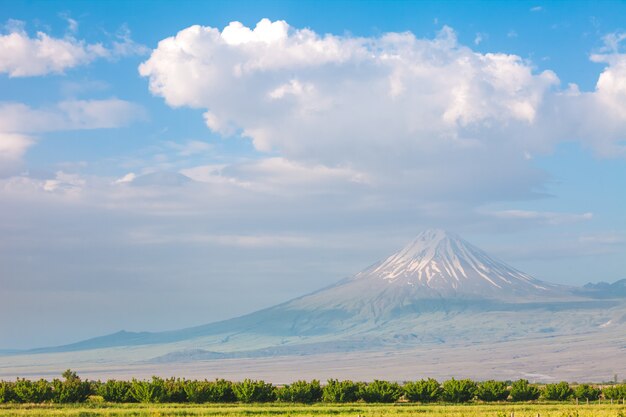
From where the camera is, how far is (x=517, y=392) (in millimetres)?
65250

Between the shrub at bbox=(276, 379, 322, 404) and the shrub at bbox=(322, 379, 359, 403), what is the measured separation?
2.02 feet

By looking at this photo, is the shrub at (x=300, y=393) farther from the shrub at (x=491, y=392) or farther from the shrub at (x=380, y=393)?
the shrub at (x=491, y=392)

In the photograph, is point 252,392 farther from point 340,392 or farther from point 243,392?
point 340,392

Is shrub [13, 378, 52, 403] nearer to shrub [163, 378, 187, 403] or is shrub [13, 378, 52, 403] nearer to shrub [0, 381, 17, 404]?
shrub [0, 381, 17, 404]

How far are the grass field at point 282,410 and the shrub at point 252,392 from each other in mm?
2094

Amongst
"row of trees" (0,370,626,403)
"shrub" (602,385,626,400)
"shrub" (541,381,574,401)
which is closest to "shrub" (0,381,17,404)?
"row of trees" (0,370,626,403)

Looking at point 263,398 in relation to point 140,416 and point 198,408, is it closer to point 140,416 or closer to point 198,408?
point 198,408

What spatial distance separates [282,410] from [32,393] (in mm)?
15903

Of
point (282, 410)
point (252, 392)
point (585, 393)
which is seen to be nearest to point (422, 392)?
point (252, 392)

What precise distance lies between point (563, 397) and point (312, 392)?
65.3 feet

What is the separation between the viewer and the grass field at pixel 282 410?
48.0 meters

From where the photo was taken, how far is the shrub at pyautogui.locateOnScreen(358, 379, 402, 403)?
6094 centimetres

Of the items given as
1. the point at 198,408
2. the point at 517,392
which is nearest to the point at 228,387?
the point at 198,408

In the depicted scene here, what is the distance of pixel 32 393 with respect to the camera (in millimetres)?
55469
